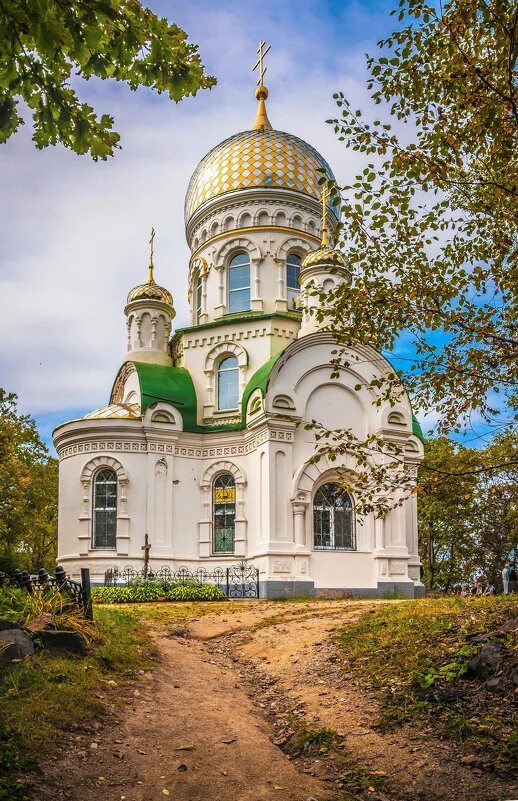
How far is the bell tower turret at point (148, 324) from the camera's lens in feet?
84.0

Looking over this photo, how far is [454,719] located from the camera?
21.7 feet

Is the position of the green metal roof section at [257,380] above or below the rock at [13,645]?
above

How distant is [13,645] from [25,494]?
1035 inches

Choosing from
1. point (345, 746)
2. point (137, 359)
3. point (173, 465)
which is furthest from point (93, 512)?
point (345, 746)

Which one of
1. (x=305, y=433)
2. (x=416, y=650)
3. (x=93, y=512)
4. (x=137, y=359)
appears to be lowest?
(x=416, y=650)

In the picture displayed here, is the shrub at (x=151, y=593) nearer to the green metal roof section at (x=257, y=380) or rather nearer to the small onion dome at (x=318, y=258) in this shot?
the green metal roof section at (x=257, y=380)

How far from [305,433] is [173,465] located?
3918 millimetres

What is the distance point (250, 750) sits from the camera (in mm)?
6621

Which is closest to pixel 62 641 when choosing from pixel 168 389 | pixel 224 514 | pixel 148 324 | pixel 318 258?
pixel 224 514

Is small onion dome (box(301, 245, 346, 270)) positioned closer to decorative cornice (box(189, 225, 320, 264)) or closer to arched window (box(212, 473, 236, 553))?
decorative cornice (box(189, 225, 320, 264))

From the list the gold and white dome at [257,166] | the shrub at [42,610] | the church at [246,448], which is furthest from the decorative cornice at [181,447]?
the shrub at [42,610]

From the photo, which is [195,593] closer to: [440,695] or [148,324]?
[148,324]

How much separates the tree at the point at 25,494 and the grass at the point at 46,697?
19212 mm

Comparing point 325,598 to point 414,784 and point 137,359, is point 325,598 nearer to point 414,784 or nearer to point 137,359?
point 137,359
